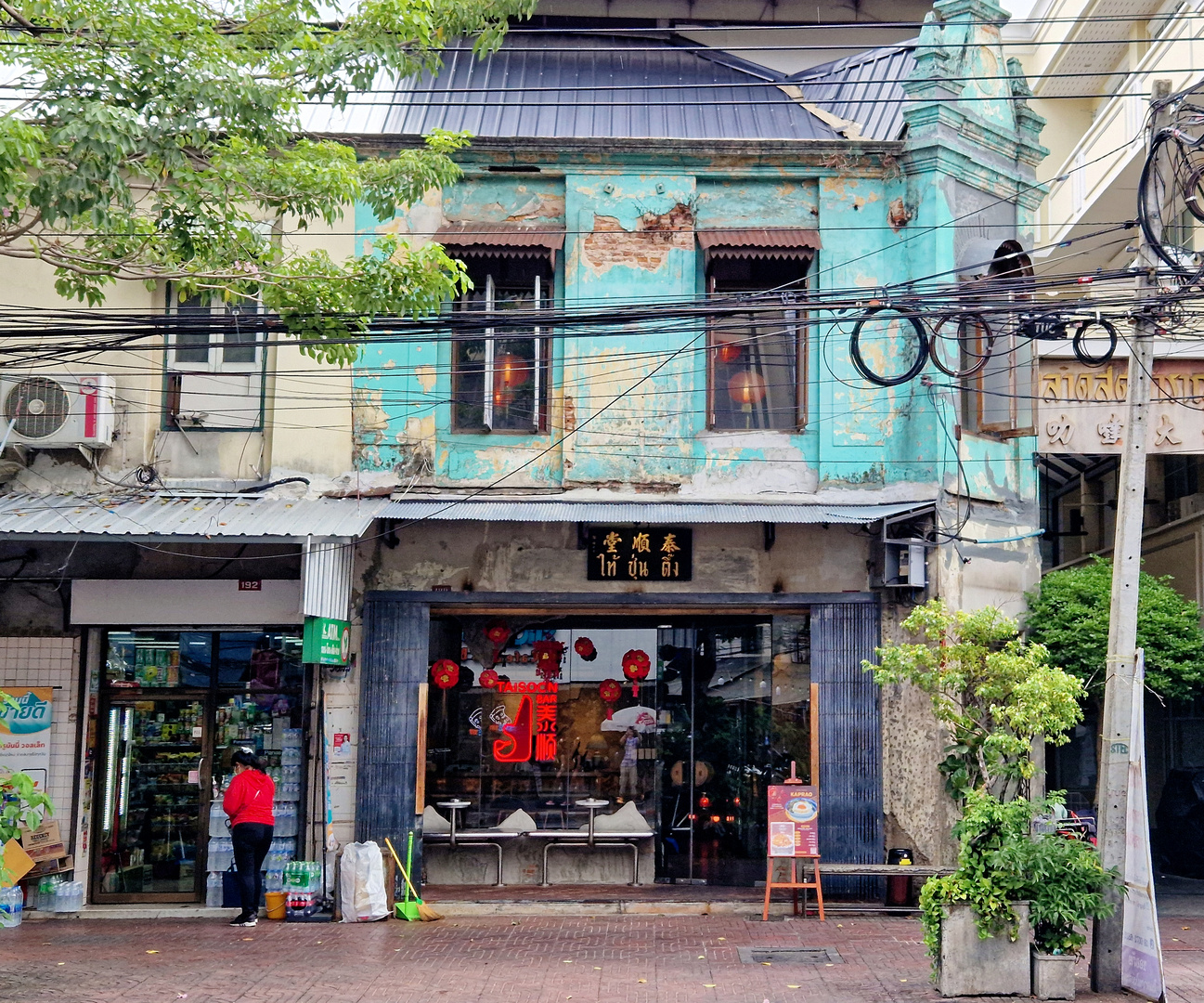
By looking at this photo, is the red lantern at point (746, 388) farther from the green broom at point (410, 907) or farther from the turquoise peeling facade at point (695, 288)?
the green broom at point (410, 907)

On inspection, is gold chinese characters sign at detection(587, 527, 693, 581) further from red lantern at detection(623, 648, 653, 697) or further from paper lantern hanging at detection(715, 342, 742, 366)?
paper lantern hanging at detection(715, 342, 742, 366)

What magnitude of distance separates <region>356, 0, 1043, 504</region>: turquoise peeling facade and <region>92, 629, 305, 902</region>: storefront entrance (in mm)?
2823

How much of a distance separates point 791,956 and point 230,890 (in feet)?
20.8

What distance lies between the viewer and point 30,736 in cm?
1427

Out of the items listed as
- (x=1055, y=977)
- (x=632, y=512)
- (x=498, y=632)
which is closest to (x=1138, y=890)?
(x=1055, y=977)

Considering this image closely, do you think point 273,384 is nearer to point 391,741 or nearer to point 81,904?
point 391,741

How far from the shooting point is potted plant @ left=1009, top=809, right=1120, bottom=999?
390 inches

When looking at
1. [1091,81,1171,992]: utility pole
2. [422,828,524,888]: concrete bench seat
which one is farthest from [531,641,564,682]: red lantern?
[1091,81,1171,992]: utility pole

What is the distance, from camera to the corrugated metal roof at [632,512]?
44.5ft

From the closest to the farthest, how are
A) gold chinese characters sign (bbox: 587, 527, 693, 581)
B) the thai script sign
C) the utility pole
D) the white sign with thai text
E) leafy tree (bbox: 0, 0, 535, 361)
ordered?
leafy tree (bbox: 0, 0, 535, 361) < the white sign with thai text < the utility pole < the thai script sign < gold chinese characters sign (bbox: 587, 527, 693, 581)

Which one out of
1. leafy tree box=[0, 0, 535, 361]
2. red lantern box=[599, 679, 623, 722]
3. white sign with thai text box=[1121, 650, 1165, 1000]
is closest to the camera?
leafy tree box=[0, 0, 535, 361]

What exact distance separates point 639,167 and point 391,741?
7102mm

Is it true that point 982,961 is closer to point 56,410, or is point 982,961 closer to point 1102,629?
point 1102,629

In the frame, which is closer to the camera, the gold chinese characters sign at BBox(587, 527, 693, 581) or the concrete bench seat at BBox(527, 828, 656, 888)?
the gold chinese characters sign at BBox(587, 527, 693, 581)
